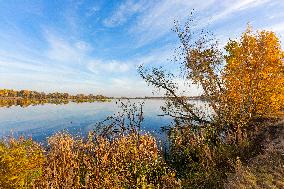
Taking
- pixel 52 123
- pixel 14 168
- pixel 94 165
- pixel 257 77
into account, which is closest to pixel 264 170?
pixel 94 165

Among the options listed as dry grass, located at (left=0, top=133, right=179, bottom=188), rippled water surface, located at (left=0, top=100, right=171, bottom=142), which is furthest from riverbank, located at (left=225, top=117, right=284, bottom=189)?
rippled water surface, located at (left=0, top=100, right=171, bottom=142)

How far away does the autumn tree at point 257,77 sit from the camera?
23.6 metres

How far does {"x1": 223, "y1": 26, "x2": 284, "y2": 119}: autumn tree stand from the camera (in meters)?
23.6

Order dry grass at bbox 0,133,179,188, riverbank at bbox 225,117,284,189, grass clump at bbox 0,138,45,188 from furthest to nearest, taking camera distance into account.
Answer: dry grass at bbox 0,133,179,188 → riverbank at bbox 225,117,284,189 → grass clump at bbox 0,138,45,188

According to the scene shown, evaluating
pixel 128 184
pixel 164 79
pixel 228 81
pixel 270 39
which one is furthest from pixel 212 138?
pixel 270 39

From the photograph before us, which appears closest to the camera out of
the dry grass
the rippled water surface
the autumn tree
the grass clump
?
the grass clump

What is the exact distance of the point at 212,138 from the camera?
67.3 feet

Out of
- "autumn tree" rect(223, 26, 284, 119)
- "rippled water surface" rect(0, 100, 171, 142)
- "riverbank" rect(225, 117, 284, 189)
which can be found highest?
"autumn tree" rect(223, 26, 284, 119)

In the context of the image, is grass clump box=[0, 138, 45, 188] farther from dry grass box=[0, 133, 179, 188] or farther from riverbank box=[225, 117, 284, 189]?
riverbank box=[225, 117, 284, 189]

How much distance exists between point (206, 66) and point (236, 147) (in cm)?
953

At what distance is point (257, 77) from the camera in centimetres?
2461

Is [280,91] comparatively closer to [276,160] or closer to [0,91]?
[276,160]

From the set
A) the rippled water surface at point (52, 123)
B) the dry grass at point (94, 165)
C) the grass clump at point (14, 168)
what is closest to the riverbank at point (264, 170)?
the dry grass at point (94, 165)

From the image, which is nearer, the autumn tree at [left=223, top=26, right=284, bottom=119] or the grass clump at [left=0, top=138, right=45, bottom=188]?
the grass clump at [left=0, top=138, right=45, bottom=188]
